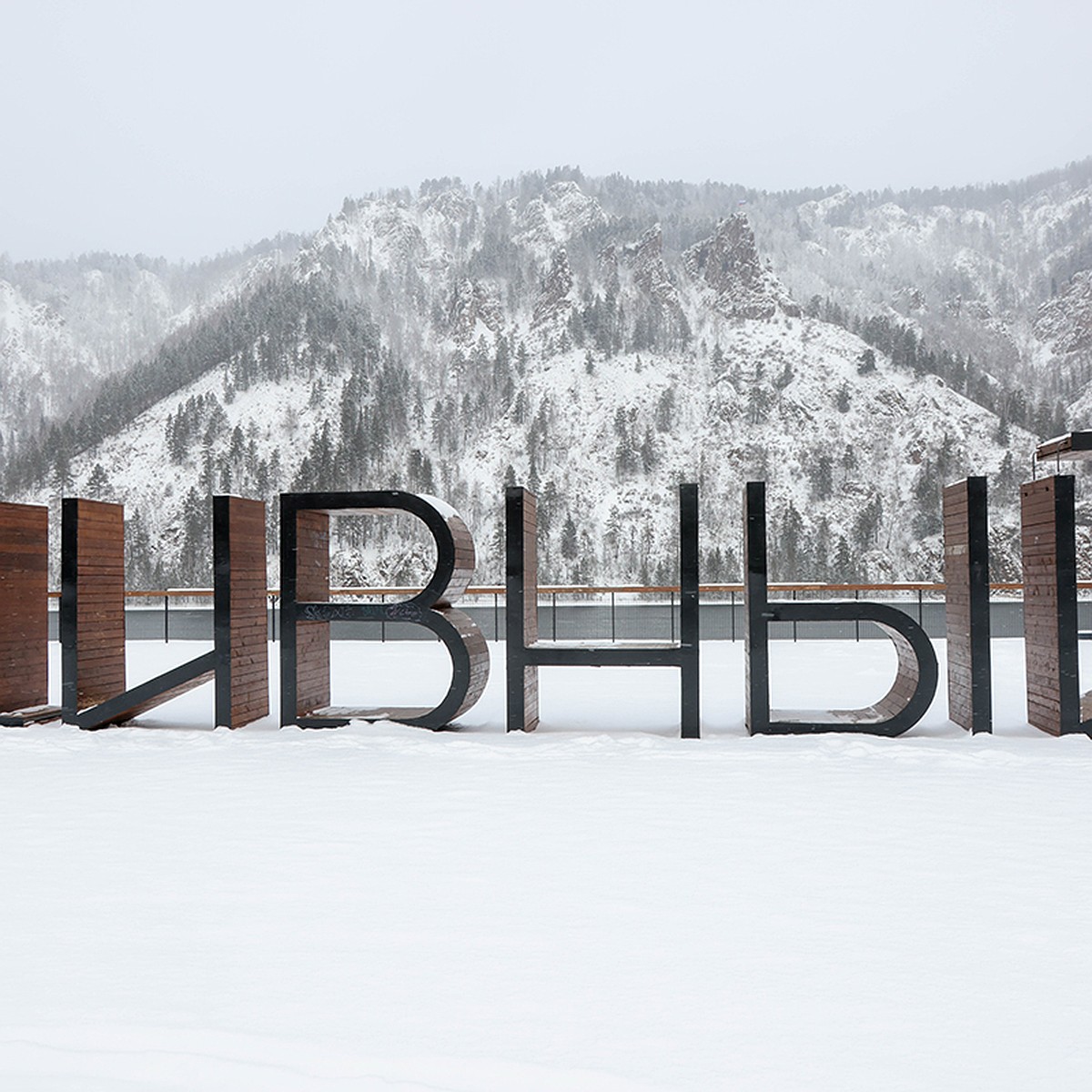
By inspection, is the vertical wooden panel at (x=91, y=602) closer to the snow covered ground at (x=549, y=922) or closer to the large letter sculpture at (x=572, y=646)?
the snow covered ground at (x=549, y=922)

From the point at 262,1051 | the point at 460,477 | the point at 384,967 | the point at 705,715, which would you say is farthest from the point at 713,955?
the point at 460,477

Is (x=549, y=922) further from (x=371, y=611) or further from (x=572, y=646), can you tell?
(x=371, y=611)

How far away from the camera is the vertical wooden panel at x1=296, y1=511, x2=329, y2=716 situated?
22.7 feet

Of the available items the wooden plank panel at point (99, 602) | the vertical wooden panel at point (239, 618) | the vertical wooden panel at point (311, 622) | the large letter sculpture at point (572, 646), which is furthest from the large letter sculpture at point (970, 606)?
the wooden plank panel at point (99, 602)

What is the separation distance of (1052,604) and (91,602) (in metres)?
6.49

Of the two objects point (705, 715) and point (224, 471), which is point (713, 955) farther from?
point (224, 471)

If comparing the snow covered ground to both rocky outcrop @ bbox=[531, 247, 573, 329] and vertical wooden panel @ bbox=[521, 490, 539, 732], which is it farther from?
rocky outcrop @ bbox=[531, 247, 573, 329]

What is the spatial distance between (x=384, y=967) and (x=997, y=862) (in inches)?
88.0

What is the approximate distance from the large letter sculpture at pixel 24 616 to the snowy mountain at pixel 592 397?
47.2 meters

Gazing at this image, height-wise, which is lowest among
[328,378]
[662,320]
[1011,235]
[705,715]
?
[705,715]

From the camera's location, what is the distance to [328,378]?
223 ft

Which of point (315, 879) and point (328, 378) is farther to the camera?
point (328, 378)

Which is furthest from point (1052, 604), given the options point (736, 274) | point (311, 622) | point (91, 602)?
point (736, 274)

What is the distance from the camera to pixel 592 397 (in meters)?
63.1
